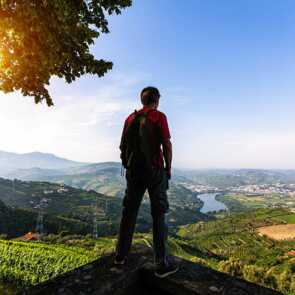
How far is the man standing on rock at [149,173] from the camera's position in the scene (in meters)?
3.54

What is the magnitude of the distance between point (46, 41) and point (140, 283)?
5.36m

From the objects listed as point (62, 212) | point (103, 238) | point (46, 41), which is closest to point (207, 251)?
point (103, 238)

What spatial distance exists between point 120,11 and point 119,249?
549cm

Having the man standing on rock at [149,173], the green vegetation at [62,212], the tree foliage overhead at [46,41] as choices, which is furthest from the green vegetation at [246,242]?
the man standing on rock at [149,173]

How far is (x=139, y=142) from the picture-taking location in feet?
12.0

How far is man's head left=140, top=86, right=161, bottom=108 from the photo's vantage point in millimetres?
3820

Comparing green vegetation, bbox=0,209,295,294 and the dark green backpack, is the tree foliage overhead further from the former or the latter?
green vegetation, bbox=0,209,295,294

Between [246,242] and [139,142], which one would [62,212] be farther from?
[139,142]

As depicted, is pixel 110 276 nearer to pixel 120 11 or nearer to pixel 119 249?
pixel 119 249

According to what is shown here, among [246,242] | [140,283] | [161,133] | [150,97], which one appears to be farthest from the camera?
[246,242]

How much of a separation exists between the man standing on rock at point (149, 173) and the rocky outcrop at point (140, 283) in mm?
208

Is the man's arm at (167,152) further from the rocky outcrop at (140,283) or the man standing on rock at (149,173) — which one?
the rocky outcrop at (140,283)

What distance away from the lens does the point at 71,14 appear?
19.1 ft

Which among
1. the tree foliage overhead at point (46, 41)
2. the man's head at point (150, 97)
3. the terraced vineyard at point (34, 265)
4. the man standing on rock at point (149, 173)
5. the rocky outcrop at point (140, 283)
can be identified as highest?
the tree foliage overhead at point (46, 41)
